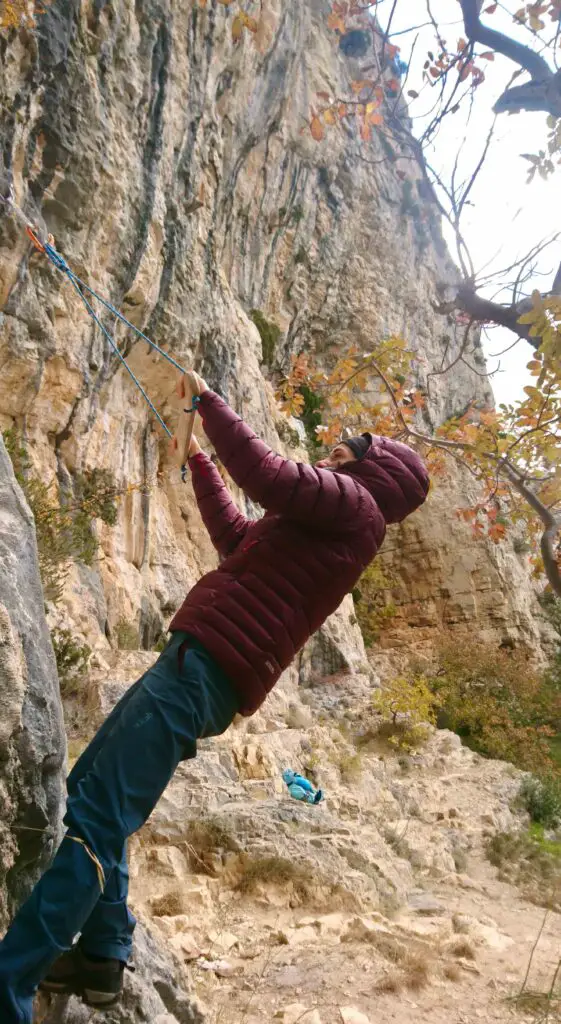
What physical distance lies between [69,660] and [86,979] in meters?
3.51

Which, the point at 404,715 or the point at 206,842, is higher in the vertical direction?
the point at 404,715

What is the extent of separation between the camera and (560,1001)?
2664mm

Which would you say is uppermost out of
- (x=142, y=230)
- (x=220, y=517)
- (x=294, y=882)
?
(x=142, y=230)

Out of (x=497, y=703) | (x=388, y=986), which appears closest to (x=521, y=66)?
(x=388, y=986)

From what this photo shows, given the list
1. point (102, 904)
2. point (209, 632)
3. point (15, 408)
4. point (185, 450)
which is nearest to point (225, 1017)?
point (102, 904)

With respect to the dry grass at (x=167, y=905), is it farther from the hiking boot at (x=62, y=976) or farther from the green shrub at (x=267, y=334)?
the green shrub at (x=267, y=334)

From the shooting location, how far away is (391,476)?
214 centimetres

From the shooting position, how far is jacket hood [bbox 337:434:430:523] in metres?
2.12

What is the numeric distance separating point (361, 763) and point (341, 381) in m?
5.02

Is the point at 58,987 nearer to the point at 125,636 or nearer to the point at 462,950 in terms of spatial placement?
the point at 462,950

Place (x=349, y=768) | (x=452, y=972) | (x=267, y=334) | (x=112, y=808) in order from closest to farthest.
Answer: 1. (x=112, y=808)
2. (x=452, y=972)
3. (x=349, y=768)
4. (x=267, y=334)

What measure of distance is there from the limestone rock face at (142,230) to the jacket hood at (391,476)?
6.23 feet

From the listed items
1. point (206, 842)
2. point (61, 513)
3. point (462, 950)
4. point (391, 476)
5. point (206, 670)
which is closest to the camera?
point (206, 670)

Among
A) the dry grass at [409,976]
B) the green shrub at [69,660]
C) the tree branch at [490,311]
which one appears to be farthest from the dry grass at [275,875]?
the tree branch at [490,311]
